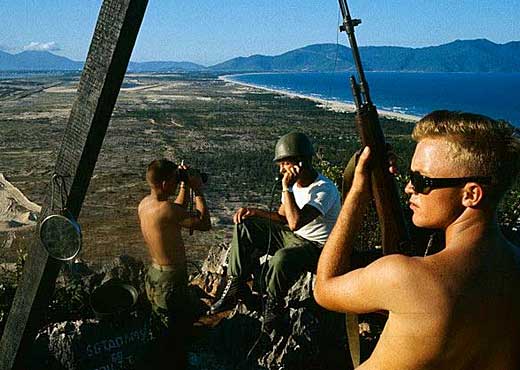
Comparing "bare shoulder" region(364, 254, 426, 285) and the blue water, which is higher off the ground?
"bare shoulder" region(364, 254, 426, 285)

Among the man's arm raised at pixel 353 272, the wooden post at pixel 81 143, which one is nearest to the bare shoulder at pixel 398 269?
Result: the man's arm raised at pixel 353 272

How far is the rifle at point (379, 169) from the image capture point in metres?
2.66

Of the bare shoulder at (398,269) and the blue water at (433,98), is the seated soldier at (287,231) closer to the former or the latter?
the bare shoulder at (398,269)

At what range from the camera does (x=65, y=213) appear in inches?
118

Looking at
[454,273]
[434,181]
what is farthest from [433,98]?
[454,273]

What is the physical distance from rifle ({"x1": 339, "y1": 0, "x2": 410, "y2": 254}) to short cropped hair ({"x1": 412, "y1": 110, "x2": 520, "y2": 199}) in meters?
0.64

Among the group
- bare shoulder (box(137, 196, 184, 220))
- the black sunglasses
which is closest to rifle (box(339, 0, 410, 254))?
the black sunglasses

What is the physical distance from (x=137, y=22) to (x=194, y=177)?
2388 millimetres

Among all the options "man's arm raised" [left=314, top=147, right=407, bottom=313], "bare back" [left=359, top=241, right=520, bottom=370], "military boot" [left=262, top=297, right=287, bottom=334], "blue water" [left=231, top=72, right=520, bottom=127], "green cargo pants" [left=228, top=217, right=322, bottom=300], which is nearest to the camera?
"bare back" [left=359, top=241, right=520, bottom=370]

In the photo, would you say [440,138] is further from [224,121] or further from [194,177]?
[224,121]

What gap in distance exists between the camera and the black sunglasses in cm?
193

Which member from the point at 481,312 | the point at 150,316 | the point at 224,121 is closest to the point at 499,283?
the point at 481,312

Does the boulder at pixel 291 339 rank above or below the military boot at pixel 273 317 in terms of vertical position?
below

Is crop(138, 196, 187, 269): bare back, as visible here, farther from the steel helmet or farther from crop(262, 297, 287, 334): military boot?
the steel helmet
